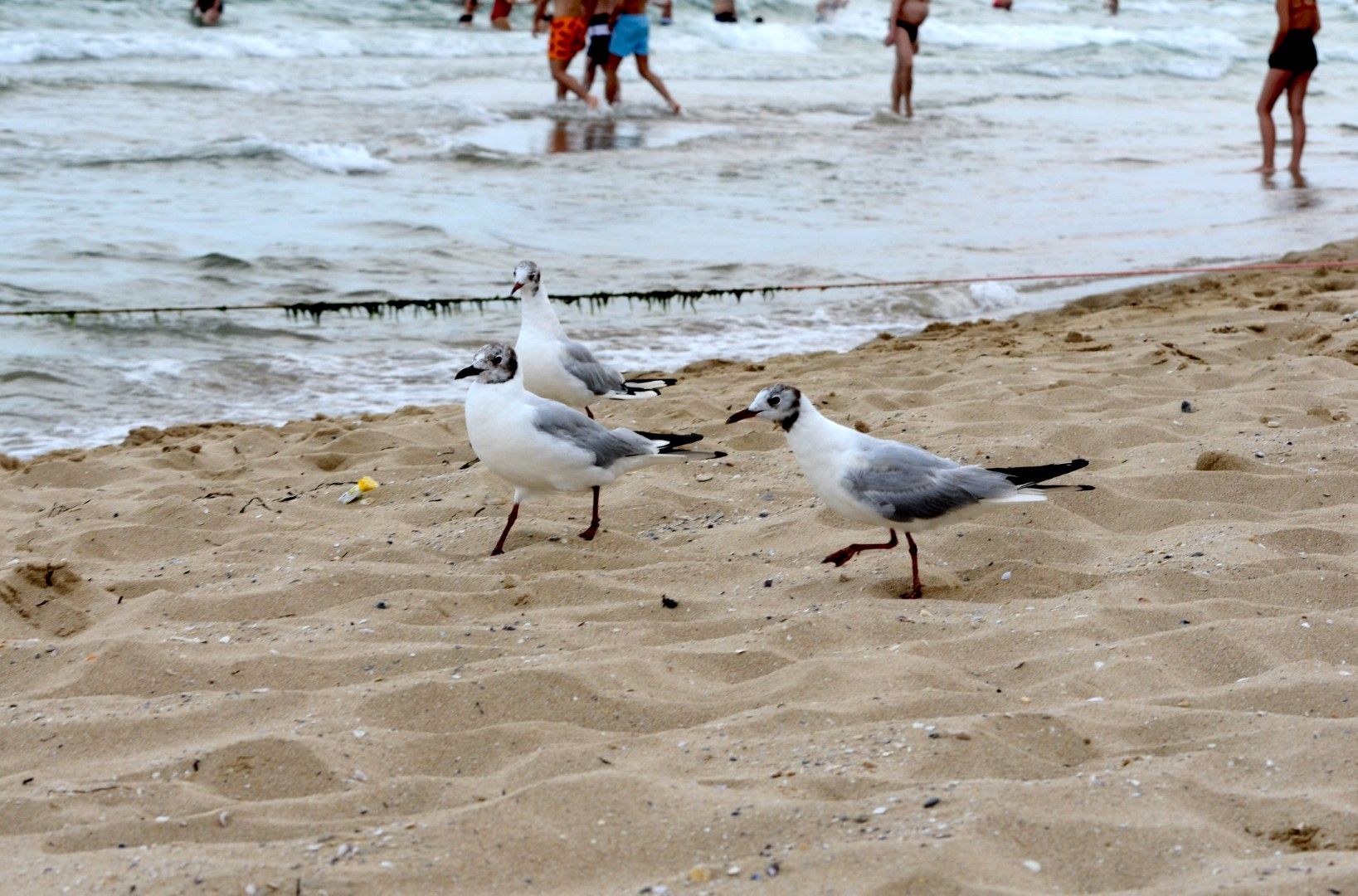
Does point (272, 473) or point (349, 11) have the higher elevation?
point (349, 11)

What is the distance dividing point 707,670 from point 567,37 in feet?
50.1

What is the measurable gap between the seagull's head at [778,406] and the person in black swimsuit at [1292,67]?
32.9 ft

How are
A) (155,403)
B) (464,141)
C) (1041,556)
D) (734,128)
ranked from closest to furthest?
(1041,556), (155,403), (464,141), (734,128)

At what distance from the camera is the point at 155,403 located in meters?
7.66

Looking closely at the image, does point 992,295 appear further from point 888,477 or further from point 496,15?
point 496,15

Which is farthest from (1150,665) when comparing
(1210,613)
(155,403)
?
(155,403)

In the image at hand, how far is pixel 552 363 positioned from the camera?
6125 mm

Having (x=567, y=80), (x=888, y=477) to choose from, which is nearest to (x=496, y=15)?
(x=567, y=80)

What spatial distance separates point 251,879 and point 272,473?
3.61 m

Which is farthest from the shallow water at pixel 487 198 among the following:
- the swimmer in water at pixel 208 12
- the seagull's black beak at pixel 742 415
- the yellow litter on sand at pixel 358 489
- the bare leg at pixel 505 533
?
the seagull's black beak at pixel 742 415

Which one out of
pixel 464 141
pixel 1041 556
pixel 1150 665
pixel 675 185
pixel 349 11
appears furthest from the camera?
pixel 349 11

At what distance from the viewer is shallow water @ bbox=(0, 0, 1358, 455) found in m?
8.66

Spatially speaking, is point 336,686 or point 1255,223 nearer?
point 336,686

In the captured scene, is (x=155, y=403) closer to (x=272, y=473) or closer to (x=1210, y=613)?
(x=272, y=473)
